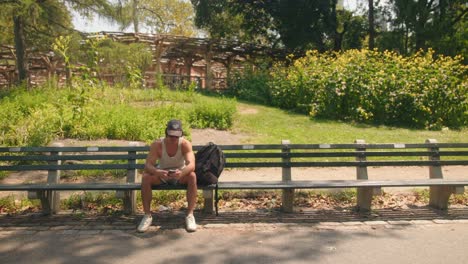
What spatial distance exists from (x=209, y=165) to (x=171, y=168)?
475mm

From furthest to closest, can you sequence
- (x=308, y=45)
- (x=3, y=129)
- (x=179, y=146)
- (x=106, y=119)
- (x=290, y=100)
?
1. (x=308, y=45)
2. (x=290, y=100)
3. (x=106, y=119)
4. (x=3, y=129)
5. (x=179, y=146)

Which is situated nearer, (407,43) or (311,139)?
(311,139)

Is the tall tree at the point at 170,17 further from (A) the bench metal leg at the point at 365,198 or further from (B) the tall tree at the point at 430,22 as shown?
(A) the bench metal leg at the point at 365,198

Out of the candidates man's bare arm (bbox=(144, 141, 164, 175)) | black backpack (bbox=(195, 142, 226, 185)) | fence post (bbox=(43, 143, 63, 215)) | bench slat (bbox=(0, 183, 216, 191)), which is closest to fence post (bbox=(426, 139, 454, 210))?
black backpack (bbox=(195, 142, 226, 185))

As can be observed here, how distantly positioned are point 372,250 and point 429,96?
966 centimetres

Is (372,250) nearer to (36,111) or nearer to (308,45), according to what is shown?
(36,111)

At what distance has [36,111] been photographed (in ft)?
31.7

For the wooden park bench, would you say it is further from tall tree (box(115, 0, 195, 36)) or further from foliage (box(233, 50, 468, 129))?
tall tree (box(115, 0, 195, 36))

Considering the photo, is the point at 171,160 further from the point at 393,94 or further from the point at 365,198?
the point at 393,94

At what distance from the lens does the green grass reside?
10.1 meters

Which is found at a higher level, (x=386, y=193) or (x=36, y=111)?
(x=36, y=111)

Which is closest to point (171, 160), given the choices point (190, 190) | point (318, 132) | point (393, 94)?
point (190, 190)

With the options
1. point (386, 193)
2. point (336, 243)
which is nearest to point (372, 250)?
point (336, 243)

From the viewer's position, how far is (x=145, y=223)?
4707 mm
